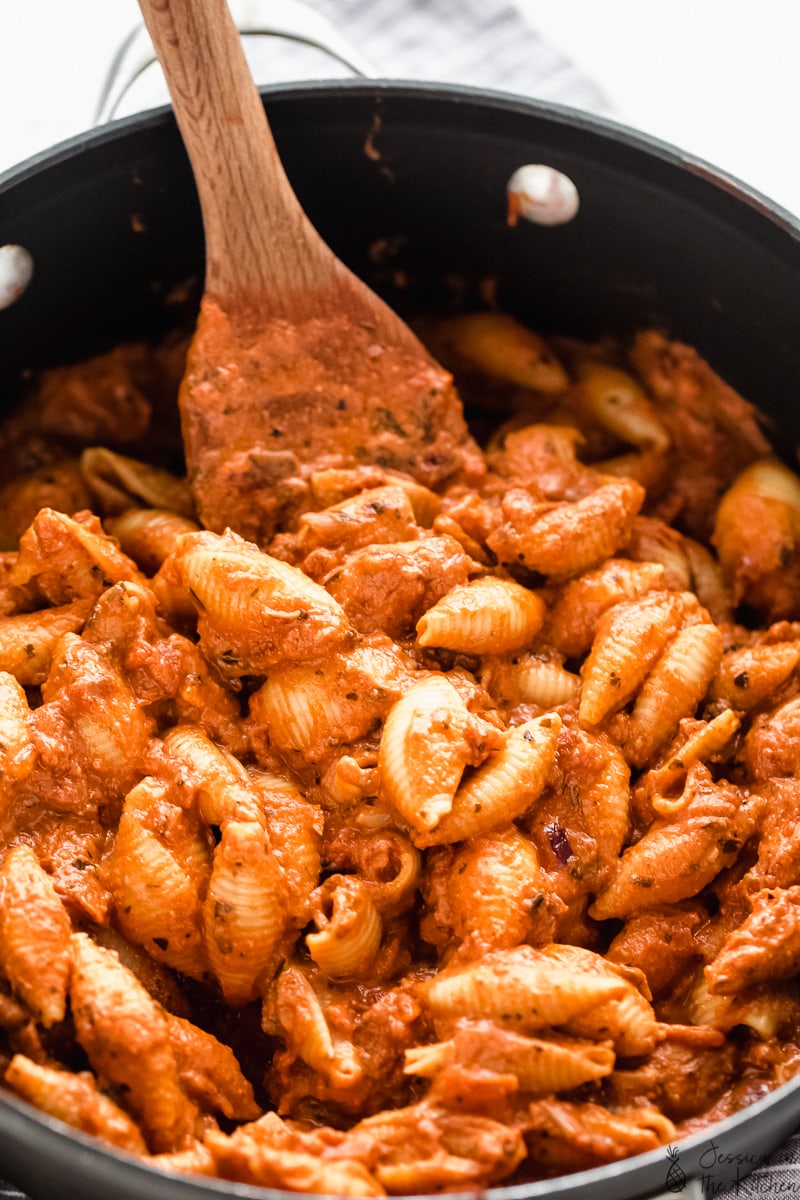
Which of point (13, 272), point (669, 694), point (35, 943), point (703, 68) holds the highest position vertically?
point (703, 68)

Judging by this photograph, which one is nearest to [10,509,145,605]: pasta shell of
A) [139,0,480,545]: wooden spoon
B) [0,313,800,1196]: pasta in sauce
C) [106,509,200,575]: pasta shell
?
[0,313,800,1196]: pasta in sauce

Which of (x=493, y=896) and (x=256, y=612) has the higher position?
(x=256, y=612)

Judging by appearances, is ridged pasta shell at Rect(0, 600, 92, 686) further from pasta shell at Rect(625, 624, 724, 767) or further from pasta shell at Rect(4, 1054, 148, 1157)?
pasta shell at Rect(625, 624, 724, 767)

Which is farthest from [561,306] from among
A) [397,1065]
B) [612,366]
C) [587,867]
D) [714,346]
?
[397,1065]

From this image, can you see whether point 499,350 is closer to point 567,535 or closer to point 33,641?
point 567,535

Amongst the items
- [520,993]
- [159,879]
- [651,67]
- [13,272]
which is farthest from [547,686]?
[651,67]

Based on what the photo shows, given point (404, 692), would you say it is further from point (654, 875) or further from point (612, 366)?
point (612, 366)

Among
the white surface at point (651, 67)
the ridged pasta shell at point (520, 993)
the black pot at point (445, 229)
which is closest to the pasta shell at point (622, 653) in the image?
the ridged pasta shell at point (520, 993)
